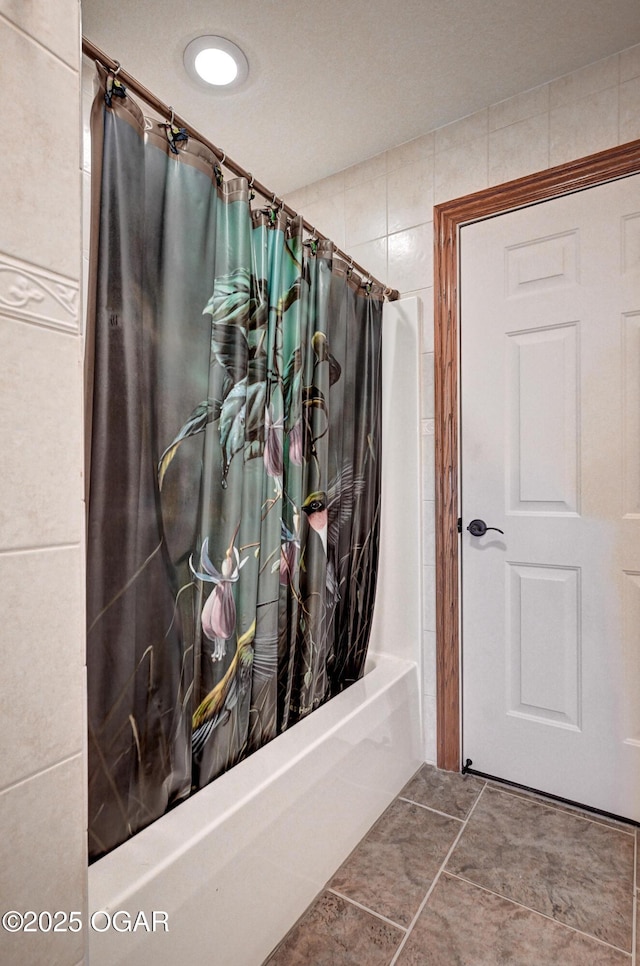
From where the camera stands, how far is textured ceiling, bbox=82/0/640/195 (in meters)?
1.43

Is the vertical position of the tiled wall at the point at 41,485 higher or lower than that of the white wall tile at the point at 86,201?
lower

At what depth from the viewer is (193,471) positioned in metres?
1.14

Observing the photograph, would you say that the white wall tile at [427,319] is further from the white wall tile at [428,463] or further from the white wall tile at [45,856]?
the white wall tile at [45,856]

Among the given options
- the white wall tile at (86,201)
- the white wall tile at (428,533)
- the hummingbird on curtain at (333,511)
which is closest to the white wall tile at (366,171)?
the hummingbird on curtain at (333,511)

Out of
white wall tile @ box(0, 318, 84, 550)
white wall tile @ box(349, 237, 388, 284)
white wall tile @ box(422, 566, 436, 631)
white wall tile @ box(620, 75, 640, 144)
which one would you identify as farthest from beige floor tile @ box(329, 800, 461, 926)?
white wall tile @ box(620, 75, 640, 144)

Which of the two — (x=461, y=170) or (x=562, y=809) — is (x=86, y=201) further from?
(x=562, y=809)

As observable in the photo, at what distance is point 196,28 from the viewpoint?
1493 millimetres

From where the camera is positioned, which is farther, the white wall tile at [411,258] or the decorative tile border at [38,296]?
the white wall tile at [411,258]

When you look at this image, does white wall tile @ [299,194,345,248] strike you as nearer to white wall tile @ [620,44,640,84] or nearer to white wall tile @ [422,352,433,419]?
white wall tile @ [422,352,433,419]

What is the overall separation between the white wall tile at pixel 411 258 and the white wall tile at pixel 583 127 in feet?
1.54

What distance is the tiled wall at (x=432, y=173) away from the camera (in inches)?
64.1

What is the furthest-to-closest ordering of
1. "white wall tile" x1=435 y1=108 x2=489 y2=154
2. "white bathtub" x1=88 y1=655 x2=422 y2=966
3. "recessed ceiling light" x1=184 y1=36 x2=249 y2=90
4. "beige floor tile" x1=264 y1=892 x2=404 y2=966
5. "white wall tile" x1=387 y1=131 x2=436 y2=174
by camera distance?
"white wall tile" x1=387 y1=131 x2=436 y2=174
"white wall tile" x1=435 y1=108 x2=489 y2=154
"recessed ceiling light" x1=184 y1=36 x2=249 y2=90
"beige floor tile" x1=264 y1=892 x2=404 y2=966
"white bathtub" x1=88 y1=655 x2=422 y2=966

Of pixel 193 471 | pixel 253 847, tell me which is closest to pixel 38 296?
pixel 193 471

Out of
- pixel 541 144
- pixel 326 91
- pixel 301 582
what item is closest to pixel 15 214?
pixel 301 582
